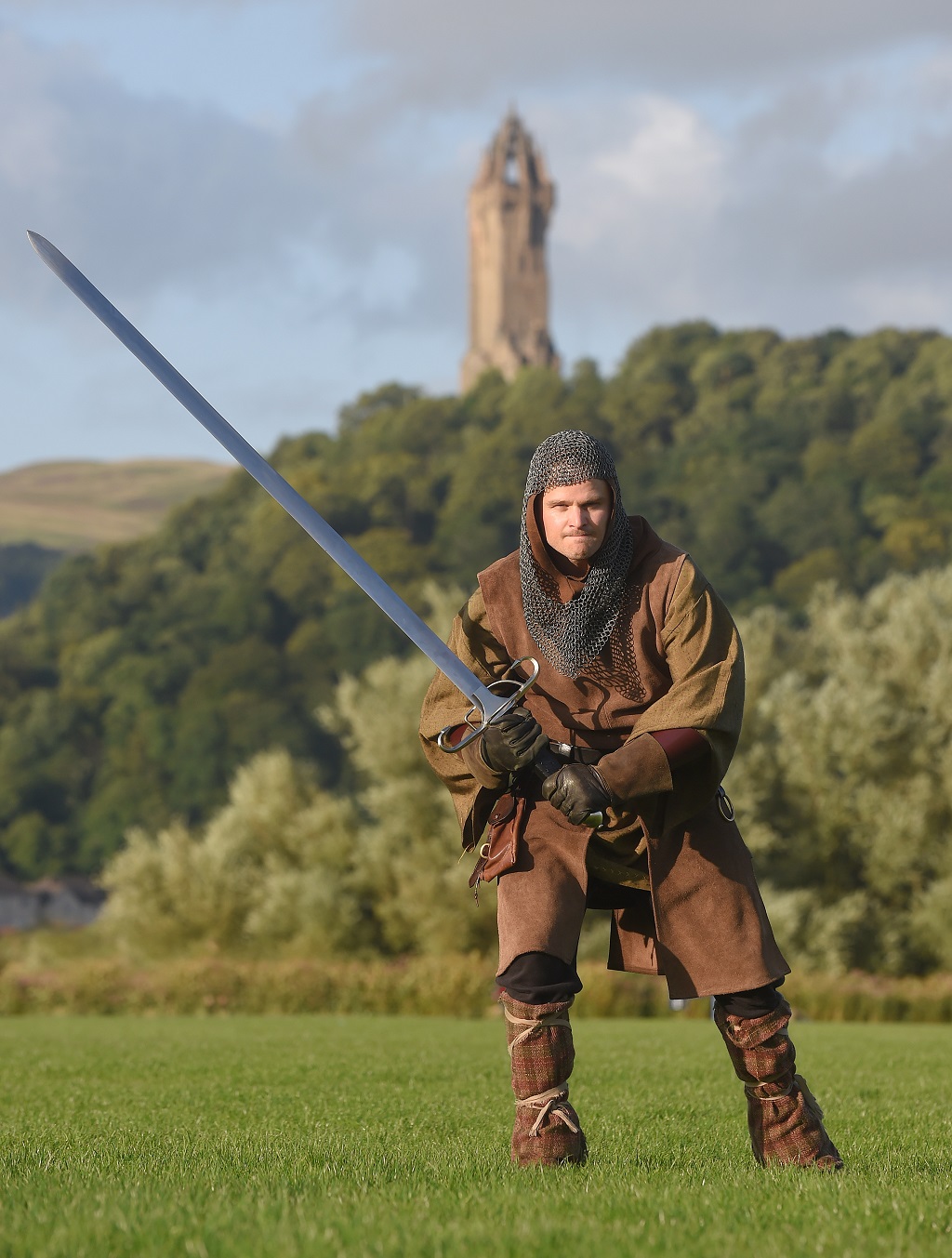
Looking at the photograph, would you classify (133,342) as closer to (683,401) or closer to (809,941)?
(809,941)

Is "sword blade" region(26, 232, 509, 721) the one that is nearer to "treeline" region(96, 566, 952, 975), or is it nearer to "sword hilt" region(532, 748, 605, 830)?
"sword hilt" region(532, 748, 605, 830)

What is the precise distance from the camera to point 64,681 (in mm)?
88062

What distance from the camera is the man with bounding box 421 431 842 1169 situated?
195 inches

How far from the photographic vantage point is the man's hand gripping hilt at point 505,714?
194 inches

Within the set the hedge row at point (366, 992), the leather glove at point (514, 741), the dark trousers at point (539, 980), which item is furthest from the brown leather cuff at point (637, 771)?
the hedge row at point (366, 992)

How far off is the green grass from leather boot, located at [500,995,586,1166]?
111 mm

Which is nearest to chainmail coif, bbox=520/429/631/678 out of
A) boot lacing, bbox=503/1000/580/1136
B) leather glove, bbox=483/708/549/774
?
leather glove, bbox=483/708/549/774

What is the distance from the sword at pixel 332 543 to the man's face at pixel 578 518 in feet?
1.24

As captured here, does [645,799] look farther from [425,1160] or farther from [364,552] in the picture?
[364,552]

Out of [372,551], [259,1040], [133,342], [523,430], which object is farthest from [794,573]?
[133,342]

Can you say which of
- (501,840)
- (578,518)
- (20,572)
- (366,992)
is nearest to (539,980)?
(501,840)

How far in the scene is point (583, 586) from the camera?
5.29 metres

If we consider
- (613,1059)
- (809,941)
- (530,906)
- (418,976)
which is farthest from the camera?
(809,941)

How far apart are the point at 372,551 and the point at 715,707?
8262cm
